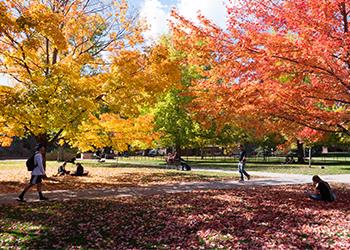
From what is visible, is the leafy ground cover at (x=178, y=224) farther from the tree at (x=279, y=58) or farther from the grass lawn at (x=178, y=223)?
the tree at (x=279, y=58)

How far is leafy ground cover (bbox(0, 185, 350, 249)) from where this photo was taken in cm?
672

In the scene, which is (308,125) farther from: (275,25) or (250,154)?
(250,154)

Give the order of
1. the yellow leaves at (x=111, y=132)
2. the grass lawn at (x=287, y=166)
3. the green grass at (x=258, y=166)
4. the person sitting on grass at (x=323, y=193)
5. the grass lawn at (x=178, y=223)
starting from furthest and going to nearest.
Answer: 1. the green grass at (x=258, y=166)
2. the grass lawn at (x=287, y=166)
3. the yellow leaves at (x=111, y=132)
4. the person sitting on grass at (x=323, y=193)
5. the grass lawn at (x=178, y=223)

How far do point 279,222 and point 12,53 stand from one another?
1257cm

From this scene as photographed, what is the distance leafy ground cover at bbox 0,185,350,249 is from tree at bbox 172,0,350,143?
278 centimetres

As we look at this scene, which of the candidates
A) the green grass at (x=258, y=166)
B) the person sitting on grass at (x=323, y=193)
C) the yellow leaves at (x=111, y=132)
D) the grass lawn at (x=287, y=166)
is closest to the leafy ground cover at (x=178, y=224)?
the person sitting on grass at (x=323, y=193)

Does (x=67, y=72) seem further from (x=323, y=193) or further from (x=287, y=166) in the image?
(x=287, y=166)

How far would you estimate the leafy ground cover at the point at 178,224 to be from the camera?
22.1ft

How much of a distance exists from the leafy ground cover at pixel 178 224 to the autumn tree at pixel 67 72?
3.83m

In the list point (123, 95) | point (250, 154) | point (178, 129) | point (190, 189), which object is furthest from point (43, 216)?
point (250, 154)

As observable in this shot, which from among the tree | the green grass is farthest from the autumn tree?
the green grass

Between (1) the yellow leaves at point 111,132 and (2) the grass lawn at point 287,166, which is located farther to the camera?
(2) the grass lawn at point 287,166

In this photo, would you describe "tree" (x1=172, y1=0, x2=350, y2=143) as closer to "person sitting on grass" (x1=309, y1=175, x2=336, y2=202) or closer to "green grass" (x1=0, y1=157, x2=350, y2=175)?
"person sitting on grass" (x1=309, y1=175, x2=336, y2=202)

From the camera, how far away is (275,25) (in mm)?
9953
